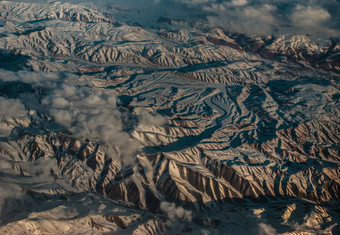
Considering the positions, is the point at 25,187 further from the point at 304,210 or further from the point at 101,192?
the point at 304,210

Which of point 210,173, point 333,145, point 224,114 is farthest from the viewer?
point 224,114

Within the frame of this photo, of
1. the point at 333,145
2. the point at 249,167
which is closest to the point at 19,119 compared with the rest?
the point at 249,167

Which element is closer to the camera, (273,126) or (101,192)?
(101,192)

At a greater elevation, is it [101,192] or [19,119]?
[19,119]

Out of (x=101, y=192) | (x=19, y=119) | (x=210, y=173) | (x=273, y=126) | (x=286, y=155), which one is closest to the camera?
(x=101, y=192)

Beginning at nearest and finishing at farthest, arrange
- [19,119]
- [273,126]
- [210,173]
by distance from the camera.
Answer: [210,173], [19,119], [273,126]

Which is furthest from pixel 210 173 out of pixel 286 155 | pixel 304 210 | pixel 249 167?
pixel 286 155

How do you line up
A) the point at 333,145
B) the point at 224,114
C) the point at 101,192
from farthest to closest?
the point at 224,114 → the point at 333,145 → the point at 101,192

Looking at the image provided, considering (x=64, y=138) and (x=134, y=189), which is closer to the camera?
(x=134, y=189)

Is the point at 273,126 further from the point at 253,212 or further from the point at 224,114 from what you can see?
the point at 253,212
